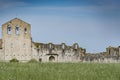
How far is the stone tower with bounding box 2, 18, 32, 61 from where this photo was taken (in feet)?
282

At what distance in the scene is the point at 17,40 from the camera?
88.2 metres

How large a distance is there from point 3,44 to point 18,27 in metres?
6.01

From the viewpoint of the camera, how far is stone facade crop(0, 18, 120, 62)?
86.3 m

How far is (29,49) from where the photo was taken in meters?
88.6

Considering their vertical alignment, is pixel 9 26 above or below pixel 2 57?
above


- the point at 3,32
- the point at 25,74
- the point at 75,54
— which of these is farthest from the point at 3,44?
the point at 25,74

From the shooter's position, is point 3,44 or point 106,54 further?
point 106,54

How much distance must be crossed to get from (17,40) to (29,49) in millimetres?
3392

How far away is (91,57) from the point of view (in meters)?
87.2

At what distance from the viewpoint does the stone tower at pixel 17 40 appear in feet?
282

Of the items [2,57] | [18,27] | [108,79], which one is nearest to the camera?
[108,79]

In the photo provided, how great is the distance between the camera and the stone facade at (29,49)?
86.3 meters

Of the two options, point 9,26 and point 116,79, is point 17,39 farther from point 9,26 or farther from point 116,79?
point 116,79

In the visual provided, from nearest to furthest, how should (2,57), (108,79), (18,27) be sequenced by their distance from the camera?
1. (108,79)
2. (2,57)
3. (18,27)
